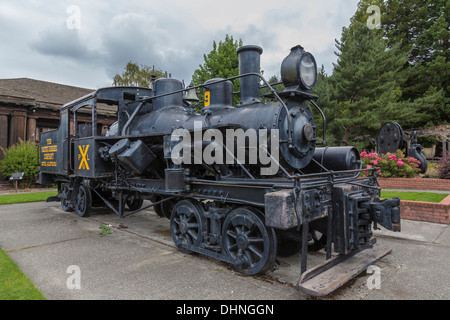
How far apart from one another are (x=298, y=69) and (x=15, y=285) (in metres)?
4.38

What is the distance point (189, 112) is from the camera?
20.0 ft

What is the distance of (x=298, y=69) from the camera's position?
4.02m

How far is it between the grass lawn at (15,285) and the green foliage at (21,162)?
12.2 metres

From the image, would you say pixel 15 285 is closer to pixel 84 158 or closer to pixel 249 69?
pixel 84 158

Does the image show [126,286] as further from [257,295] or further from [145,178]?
[145,178]

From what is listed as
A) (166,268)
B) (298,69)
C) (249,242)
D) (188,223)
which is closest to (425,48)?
(298,69)

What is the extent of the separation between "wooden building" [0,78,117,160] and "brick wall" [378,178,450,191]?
14185 millimetres

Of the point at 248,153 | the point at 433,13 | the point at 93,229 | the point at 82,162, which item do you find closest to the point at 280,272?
the point at 248,153

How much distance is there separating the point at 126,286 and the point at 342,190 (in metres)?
2.89

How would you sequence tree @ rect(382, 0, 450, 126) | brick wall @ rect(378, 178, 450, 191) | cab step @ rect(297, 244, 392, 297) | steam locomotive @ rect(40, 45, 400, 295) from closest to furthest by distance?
cab step @ rect(297, 244, 392, 297) → steam locomotive @ rect(40, 45, 400, 295) → brick wall @ rect(378, 178, 450, 191) → tree @ rect(382, 0, 450, 126)
